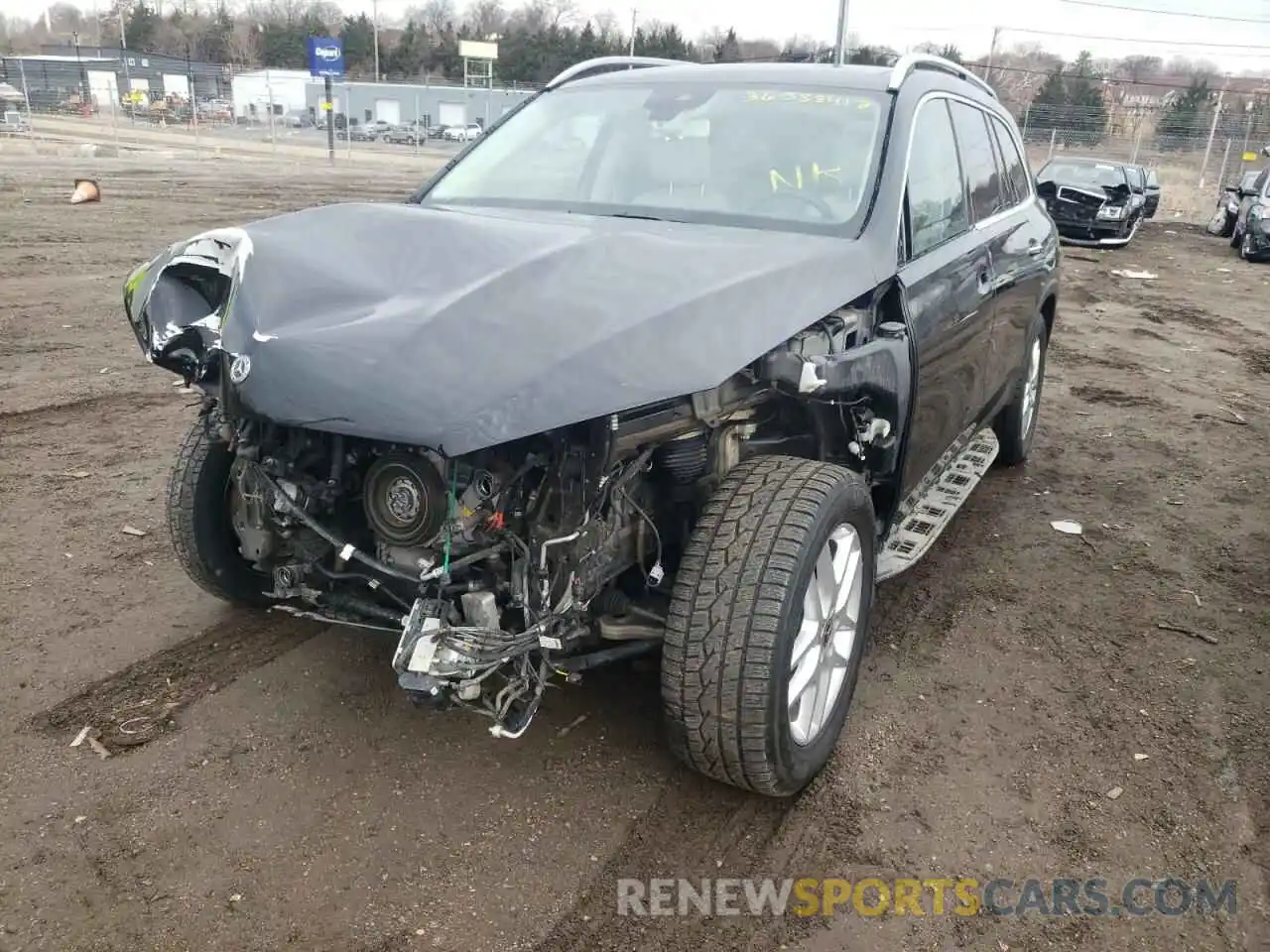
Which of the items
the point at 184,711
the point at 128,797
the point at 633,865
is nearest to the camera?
the point at 633,865

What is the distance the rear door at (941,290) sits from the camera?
Result: 3.38 meters

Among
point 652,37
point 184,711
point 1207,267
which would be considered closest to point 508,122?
point 184,711

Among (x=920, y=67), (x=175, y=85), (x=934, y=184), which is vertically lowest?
(x=934, y=184)

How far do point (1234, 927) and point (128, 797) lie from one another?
283 centimetres

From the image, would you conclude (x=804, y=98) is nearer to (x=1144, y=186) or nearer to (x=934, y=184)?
(x=934, y=184)

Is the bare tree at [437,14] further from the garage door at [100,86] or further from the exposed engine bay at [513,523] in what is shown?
the exposed engine bay at [513,523]

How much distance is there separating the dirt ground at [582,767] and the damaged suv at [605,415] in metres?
0.29

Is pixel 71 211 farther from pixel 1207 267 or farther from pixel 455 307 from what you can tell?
pixel 1207 267

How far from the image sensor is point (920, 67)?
4020mm

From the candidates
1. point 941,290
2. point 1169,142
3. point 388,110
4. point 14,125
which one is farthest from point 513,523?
point 388,110

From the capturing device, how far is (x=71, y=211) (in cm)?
1452

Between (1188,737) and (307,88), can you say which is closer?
(1188,737)

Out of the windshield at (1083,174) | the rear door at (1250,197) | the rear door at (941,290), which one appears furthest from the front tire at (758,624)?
the rear door at (1250,197)

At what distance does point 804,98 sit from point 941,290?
2.90 ft
